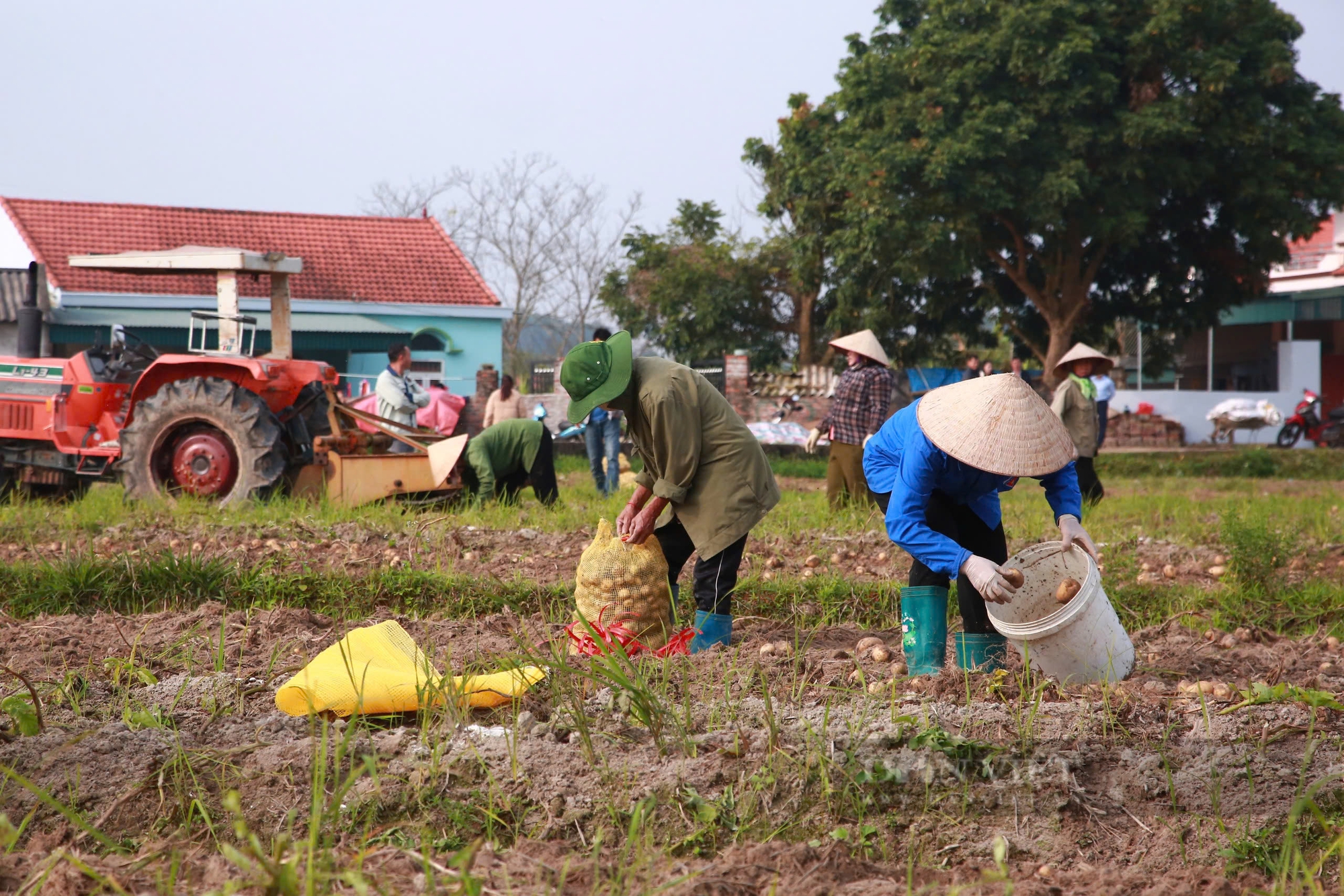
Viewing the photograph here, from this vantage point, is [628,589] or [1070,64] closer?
[628,589]

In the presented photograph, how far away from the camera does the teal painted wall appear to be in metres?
23.6

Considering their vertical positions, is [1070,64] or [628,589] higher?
[1070,64]

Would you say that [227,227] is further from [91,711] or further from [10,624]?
[91,711]

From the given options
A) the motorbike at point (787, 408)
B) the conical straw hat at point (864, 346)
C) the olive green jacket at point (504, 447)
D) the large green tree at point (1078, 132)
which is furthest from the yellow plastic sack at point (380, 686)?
the motorbike at point (787, 408)

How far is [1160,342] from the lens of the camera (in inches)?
934

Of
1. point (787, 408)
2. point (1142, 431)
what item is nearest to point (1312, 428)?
point (1142, 431)

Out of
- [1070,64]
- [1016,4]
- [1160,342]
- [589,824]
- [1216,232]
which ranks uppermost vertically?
[1016,4]

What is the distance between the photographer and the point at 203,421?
8.55 metres

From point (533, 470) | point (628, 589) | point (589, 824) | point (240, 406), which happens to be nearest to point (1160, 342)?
point (533, 470)

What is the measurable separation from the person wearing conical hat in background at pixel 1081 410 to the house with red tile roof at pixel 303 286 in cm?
1455

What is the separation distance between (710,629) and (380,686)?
152 cm

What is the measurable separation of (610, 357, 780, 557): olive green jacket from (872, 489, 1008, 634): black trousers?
2.20 feet

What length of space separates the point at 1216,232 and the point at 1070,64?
4.66 metres

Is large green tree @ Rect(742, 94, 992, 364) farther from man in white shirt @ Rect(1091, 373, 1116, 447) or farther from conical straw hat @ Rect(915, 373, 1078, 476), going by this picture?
conical straw hat @ Rect(915, 373, 1078, 476)
